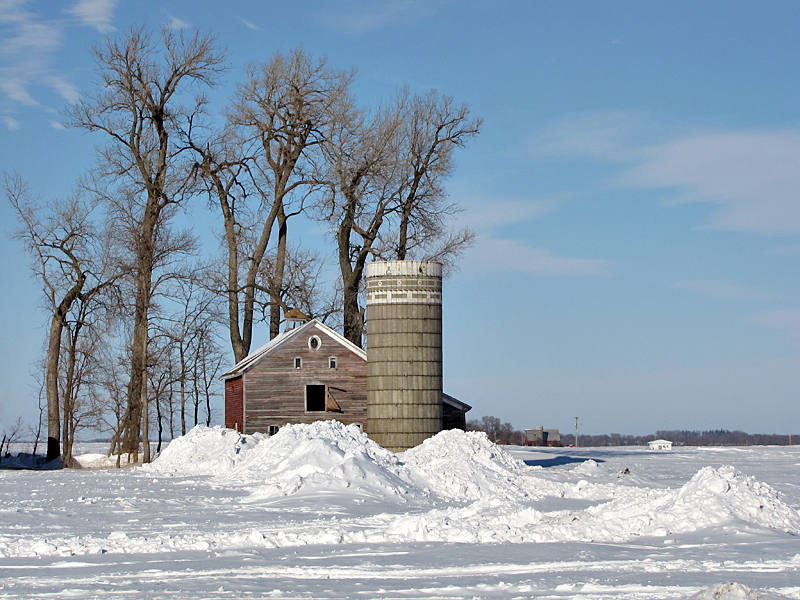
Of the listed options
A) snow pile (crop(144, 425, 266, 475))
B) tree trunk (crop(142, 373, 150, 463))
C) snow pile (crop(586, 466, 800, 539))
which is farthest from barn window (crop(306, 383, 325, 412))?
snow pile (crop(586, 466, 800, 539))

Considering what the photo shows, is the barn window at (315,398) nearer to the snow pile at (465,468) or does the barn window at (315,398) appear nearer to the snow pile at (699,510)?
the snow pile at (465,468)

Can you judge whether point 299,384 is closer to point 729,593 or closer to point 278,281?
point 278,281

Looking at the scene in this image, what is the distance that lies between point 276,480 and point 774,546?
11.8m

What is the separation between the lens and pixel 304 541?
44.2 ft

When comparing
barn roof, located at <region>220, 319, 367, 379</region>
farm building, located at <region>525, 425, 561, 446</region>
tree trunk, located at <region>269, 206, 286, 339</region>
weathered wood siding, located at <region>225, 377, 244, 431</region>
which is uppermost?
tree trunk, located at <region>269, 206, 286, 339</region>

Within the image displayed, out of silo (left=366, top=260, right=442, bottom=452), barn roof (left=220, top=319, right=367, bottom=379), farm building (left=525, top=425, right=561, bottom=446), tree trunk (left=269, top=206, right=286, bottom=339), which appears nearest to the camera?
silo (left=366, top=260, right=442, bottom=452)

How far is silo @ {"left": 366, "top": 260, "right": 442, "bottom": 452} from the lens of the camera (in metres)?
27.9

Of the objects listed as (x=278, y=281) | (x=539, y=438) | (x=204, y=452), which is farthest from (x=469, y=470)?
(x=539, y=438)

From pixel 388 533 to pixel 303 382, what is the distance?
21070mm

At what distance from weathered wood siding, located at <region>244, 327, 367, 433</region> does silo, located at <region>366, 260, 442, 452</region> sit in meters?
6.68

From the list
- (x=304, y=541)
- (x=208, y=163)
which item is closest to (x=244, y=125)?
(x=208, y=163)

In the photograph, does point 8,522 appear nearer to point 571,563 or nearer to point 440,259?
point 571,563

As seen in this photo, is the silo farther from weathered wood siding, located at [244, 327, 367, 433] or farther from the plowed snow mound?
weathered wood siding, located at [244, 327, 367, 433]

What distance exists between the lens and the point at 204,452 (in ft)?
96.9
